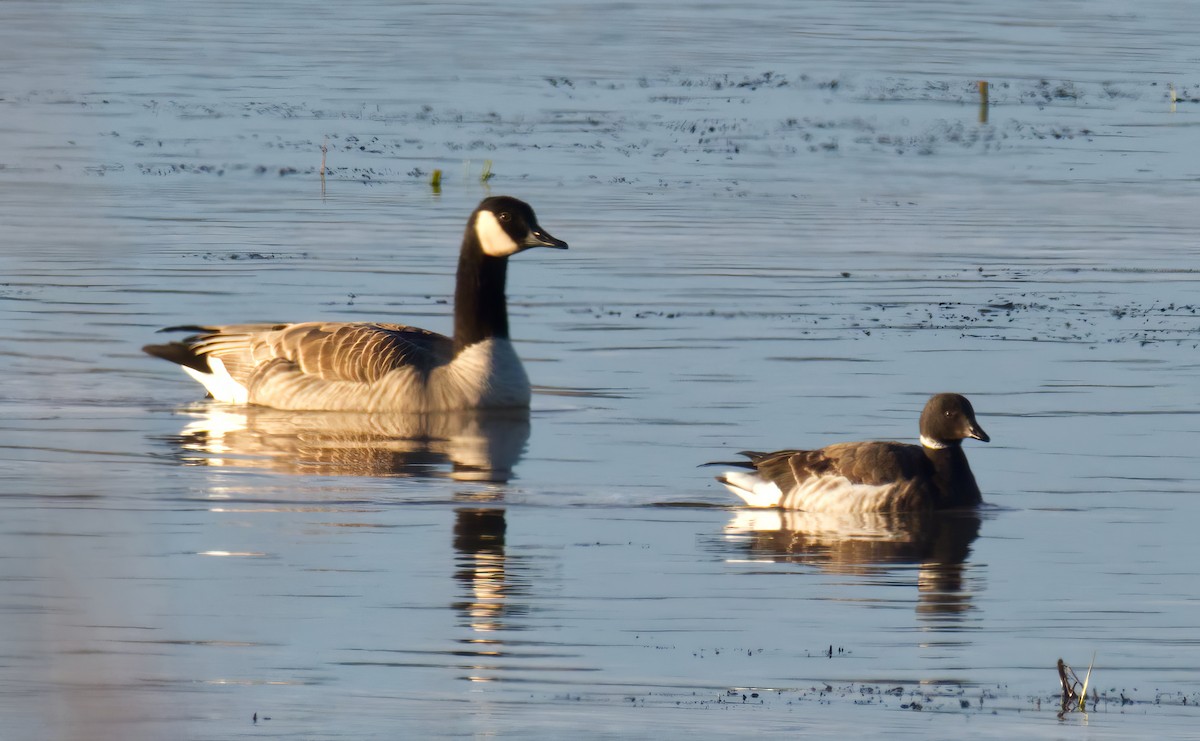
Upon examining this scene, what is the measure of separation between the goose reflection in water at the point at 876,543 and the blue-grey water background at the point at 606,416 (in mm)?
48

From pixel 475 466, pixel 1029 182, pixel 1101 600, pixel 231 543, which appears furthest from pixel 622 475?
pixel 1029 182

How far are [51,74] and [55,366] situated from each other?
11647mm

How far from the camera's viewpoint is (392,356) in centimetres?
1582

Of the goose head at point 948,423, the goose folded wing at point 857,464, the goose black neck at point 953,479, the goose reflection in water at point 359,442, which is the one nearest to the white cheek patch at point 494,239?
the goose reflection in water at point 359,442

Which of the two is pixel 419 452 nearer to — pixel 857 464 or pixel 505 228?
pixel 505 228

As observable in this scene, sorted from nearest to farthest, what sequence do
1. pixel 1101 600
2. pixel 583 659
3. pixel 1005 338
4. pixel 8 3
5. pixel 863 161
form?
1. pixel 8 3
2. pixel 583 659
3. pixel 1101 600
4. pixel 1005 338
5. pixel 863 161

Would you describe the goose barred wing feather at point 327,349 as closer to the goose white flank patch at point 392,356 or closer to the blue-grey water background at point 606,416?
the goose white flank patch at point 392,356

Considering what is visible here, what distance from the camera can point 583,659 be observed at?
893cm

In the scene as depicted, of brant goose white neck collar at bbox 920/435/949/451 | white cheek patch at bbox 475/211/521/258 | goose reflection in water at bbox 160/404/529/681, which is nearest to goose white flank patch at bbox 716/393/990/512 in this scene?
brant goose white neck collar at bbox 920/435/949/451

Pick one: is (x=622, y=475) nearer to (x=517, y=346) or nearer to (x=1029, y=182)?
(x=517, y=346)

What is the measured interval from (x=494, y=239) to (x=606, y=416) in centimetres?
215

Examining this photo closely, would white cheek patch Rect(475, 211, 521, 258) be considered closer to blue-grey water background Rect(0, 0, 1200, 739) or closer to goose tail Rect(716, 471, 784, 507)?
blue-grey water background Rect(0, 0, 1200, 739)

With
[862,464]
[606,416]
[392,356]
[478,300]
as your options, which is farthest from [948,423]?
[478,300]

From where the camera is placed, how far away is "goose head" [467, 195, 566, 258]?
1664 cm
